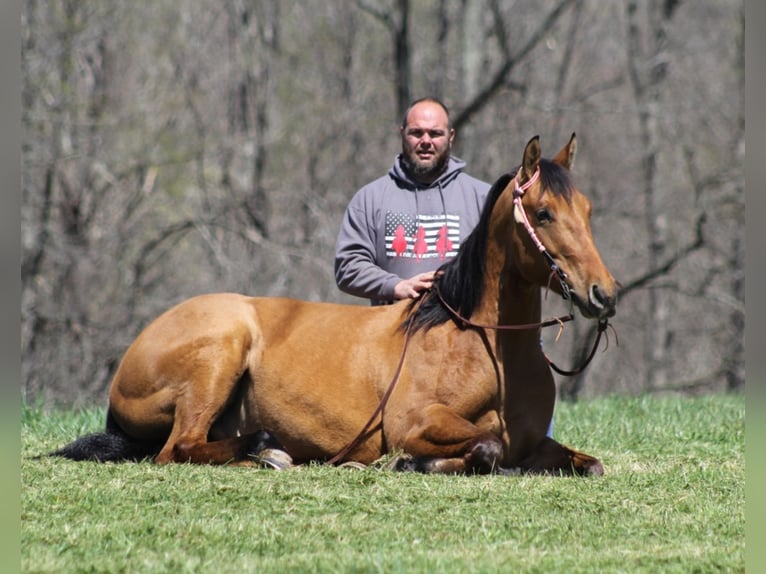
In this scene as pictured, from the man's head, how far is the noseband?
1517 millimetres

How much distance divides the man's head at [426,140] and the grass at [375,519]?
237cm

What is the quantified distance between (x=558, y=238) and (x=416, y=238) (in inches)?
73.2

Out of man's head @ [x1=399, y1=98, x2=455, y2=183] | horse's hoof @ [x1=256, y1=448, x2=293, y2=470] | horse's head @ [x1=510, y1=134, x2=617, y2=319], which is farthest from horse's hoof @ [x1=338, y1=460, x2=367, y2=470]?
man's head @ [x1=399, y1=98, x2=455, y2=183]

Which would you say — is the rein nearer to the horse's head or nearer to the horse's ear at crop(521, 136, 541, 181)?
the horse's head

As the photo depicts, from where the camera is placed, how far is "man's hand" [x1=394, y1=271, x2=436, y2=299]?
6469 millimetres

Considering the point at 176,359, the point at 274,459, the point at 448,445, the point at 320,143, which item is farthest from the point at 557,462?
the point at 320,143

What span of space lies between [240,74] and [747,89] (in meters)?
20.2

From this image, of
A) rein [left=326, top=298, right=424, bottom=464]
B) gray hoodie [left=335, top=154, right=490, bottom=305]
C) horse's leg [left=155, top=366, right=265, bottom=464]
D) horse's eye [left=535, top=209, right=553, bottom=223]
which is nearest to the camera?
horse's eye [left=535, top=209, right=553, bottom=223]

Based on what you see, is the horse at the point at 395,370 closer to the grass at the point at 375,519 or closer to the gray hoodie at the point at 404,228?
the grass at the point at 375,519

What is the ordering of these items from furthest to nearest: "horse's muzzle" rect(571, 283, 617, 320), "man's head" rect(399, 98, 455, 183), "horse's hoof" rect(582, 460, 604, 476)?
"man's head" rect(399, 98, 455, 183), "horse's hoof" rect(582, 460, 604, 476), "horse's muzzle" rect(571, 283, 617, 320)

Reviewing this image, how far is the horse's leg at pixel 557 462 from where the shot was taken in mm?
5820

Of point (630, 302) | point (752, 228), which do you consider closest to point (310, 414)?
point (752, 228)

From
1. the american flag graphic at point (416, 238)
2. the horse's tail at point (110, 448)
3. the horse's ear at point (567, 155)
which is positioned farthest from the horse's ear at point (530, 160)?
the horse's tail at point (110, 448)

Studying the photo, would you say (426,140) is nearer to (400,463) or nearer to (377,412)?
(377,412)
